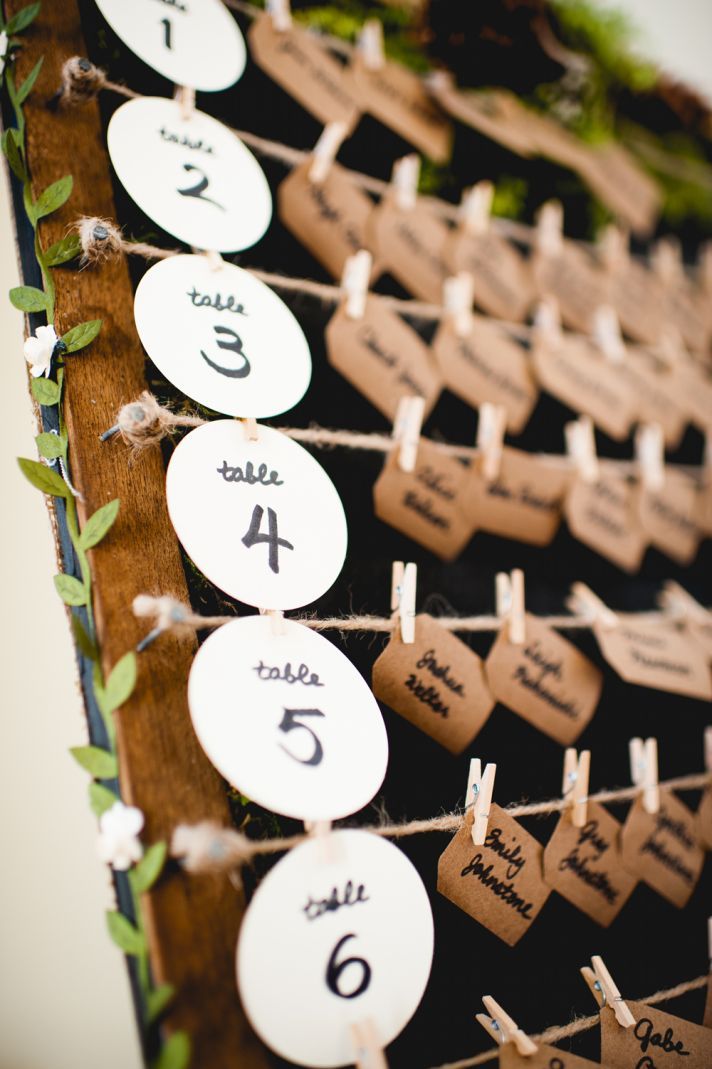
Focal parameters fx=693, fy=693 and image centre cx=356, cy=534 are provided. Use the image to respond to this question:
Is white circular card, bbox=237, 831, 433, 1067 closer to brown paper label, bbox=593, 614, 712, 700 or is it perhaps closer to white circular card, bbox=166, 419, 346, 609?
white circular card, bbox=166, 419, 346, 609

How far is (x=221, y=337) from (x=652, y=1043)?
66cm

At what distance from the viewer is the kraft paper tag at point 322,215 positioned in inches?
28.4

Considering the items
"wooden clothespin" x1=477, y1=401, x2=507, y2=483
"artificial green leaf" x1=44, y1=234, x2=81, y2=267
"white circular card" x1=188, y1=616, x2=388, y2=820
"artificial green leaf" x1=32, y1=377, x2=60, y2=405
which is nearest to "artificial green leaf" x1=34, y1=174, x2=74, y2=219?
"artificial green leaf" x1=44, y1=234, x2=81, y2=267

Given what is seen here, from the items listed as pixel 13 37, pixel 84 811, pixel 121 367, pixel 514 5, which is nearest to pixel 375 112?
pixel 514 5

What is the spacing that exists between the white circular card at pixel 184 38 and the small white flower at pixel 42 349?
0.28 meters

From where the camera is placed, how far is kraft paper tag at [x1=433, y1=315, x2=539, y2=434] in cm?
77

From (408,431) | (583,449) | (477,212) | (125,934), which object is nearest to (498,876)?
(125,934)

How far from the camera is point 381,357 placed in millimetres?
703

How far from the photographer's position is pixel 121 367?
1.73ft

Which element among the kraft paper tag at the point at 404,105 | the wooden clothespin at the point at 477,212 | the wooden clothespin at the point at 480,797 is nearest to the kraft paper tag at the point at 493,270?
the wooden clothespin at the point at 477,212

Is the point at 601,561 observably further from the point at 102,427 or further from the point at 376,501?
the point at 102,427

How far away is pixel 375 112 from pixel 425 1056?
93 cm

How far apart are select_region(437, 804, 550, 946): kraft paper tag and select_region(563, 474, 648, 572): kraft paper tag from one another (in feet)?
1.23

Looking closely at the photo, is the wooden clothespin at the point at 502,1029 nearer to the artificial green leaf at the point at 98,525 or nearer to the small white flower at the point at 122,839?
the small white flower at the point at 122,839
